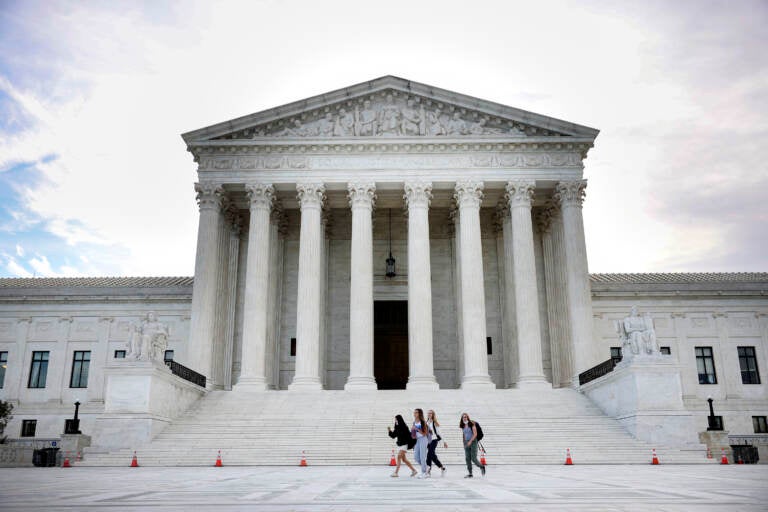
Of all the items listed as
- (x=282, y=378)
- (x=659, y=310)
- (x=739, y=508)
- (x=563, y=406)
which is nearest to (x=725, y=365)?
(x=659, y=310)

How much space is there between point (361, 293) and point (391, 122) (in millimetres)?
10123

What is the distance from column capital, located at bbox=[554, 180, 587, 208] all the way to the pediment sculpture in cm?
305

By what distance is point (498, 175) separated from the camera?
36062 mm

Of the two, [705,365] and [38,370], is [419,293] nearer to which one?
[705,365]

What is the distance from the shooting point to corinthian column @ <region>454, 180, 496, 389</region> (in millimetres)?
33219

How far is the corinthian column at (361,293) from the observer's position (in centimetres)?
3322

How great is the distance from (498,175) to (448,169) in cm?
283

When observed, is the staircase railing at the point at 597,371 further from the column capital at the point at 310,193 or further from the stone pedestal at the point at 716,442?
the column capital at the point at 310,193

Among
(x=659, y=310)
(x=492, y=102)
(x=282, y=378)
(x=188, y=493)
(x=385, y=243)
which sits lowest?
(x=188, y=493)

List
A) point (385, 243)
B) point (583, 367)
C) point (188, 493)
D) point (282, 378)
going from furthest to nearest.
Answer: point (385, 243)
point (282, 378)
point (583, 367)
point (188, 493)

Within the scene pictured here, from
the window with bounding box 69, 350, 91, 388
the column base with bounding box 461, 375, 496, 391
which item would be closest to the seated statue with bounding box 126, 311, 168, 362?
the column base with bounding box 461, 375, 496, 391

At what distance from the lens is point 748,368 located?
4047cm

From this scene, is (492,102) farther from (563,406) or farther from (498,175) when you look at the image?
(563,406)

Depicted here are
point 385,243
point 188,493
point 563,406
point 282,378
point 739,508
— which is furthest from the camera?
point 385,243
